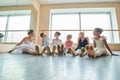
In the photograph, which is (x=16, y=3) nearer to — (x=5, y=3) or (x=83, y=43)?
(x=5, y=3)

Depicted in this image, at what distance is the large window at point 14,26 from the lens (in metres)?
4.29

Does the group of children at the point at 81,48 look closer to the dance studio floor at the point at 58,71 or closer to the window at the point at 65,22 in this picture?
the dance studio floor at the point at 58,71

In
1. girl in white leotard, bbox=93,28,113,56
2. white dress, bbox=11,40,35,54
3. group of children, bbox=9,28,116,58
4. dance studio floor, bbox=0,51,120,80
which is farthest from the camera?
white dress, bbox=11,40,35,54

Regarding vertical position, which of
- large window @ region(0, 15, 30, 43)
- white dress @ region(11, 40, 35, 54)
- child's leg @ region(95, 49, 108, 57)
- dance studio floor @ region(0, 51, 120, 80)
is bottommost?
dance studio floor @ region(0, 51, 120, 80)

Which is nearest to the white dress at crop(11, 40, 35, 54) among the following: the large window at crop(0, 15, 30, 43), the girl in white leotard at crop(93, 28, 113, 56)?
the large window at crop(0, 15, 30, 43)

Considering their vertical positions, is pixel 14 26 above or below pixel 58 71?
above

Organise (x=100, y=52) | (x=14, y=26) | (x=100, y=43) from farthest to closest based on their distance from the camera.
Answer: (x=14, y=26) → (x=100, y=43) → (x=100, y=52)

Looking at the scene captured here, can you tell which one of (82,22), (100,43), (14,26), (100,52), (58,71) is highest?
(82,22)

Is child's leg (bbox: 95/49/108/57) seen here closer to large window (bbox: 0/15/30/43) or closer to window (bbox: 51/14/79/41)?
large window (bbox: 0/15/30/43)

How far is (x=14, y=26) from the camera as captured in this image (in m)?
4.95

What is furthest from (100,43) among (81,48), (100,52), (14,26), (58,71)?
(14,26)

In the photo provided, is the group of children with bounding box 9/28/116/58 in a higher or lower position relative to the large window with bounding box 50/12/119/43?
lower

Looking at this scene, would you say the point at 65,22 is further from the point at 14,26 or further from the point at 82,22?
the point at 14,26

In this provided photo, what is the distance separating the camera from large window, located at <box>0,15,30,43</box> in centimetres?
429
